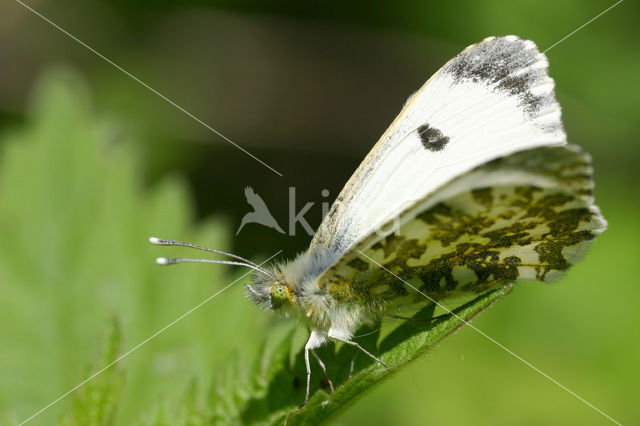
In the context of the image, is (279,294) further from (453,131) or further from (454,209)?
(453,131)

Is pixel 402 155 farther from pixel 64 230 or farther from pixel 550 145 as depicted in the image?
pixel 64 230

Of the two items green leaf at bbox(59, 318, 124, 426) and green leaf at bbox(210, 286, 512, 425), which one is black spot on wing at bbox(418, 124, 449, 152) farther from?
green leaf at bbox(59, 318, 124, 426)

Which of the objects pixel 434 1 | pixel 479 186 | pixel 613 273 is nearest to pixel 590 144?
pixel 613 273

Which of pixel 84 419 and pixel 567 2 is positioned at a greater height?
pixel 567 2

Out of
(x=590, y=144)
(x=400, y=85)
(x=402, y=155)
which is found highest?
(x=400, y=85)

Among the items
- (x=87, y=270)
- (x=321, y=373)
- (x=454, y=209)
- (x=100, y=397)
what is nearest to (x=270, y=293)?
(x=321, y=373)

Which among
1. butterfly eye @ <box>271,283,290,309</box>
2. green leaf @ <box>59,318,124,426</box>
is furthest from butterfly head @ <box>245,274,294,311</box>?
green leaf @ <box>59,318,124,426</box>

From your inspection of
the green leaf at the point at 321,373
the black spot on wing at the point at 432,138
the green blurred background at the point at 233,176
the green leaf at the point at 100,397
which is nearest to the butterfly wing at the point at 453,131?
the black spot on wing at the point at 432,138
